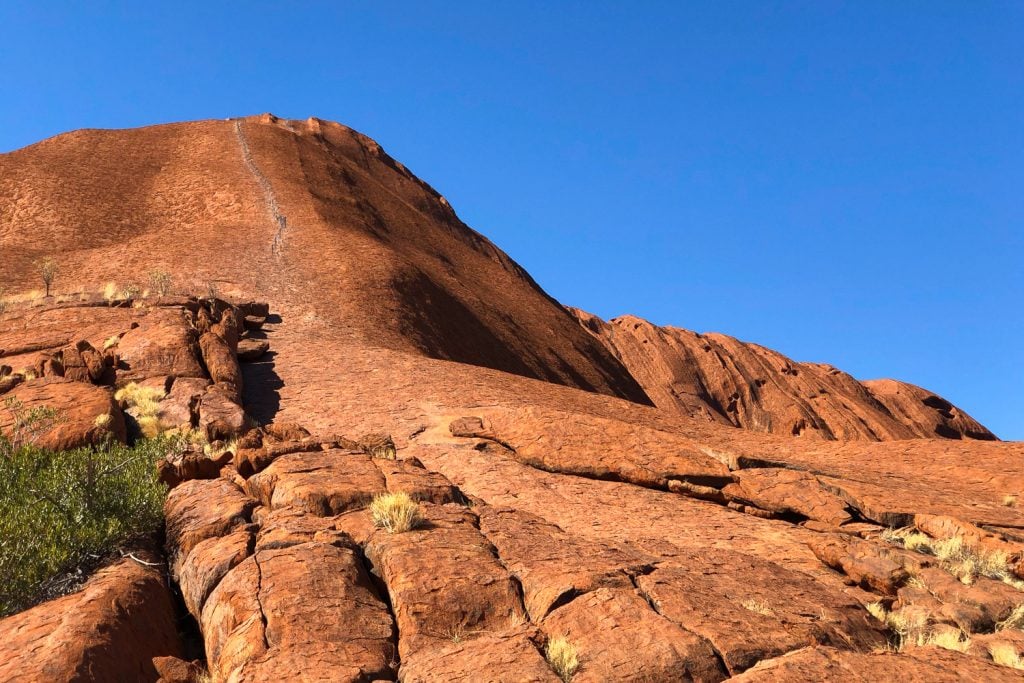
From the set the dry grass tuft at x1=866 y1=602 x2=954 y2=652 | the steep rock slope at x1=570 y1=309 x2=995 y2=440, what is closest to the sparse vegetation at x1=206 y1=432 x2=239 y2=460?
the dry grass tuft at x1=866 y1=602 x2=954 y2=652

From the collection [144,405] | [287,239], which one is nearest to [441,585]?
[144,405]

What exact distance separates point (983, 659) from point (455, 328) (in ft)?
102

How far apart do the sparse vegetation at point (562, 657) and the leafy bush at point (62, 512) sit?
574cm

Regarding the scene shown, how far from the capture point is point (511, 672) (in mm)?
6414

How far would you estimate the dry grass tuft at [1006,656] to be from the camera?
24.7 feet

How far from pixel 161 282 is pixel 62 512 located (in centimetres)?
2246

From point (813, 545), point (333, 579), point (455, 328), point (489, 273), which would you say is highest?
point (489, 273)

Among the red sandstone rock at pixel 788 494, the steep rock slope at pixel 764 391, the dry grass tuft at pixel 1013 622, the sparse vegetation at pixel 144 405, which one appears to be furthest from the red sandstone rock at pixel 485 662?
the steep rock slope at pixel 764 391

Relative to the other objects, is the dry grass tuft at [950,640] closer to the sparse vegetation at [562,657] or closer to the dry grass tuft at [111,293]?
the sparse vegetation at [562,657]

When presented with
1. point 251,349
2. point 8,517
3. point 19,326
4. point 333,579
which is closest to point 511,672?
point 333,579

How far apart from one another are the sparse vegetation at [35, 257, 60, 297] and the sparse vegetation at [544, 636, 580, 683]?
94.6ft

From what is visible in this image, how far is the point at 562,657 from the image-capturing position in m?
6.73

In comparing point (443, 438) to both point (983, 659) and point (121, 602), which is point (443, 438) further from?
point (983, 659)

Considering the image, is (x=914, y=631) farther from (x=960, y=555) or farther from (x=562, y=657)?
(x=562, y=657)
